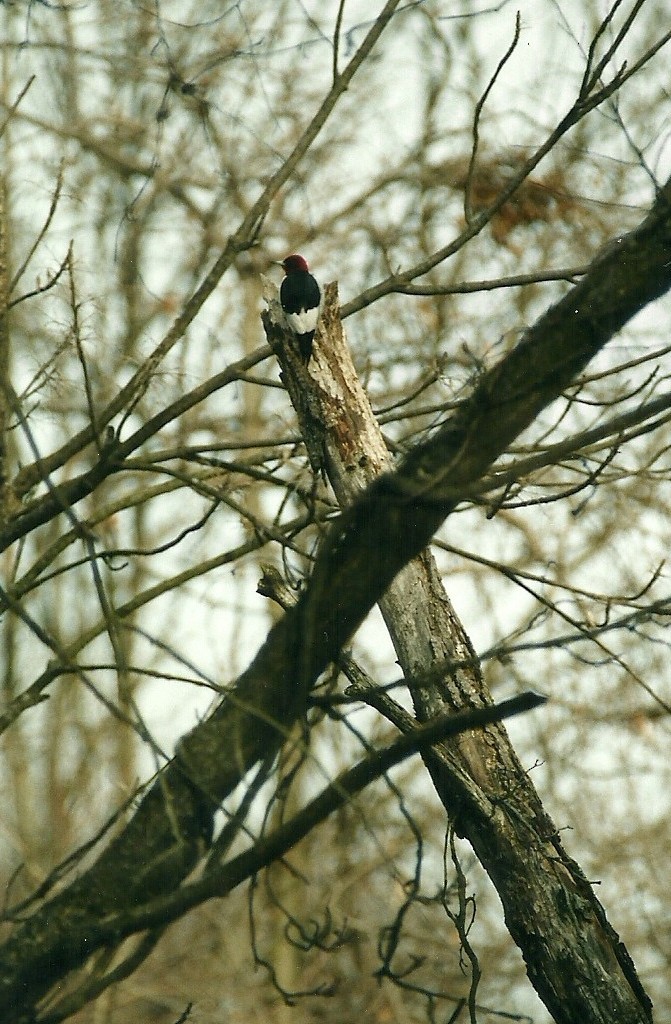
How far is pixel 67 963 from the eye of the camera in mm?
2275

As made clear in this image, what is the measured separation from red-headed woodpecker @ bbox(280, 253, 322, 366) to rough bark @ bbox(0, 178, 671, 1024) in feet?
6.10

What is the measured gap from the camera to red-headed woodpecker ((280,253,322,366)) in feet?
14.1

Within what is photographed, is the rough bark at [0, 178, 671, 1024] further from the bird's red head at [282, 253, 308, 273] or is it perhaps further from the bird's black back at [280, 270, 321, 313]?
the bird's red head at [282, 253, 308, 273]

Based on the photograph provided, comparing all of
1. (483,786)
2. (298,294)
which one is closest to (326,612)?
(483,786)

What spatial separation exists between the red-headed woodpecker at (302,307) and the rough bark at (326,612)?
186 cm

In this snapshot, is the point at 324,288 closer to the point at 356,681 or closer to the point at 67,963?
the point at 356,681

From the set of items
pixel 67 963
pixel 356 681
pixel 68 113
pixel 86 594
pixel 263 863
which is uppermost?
pixel 68 113

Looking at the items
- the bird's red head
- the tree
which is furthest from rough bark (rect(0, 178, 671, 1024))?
the bird's red head

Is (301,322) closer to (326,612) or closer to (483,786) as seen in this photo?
(483,786)

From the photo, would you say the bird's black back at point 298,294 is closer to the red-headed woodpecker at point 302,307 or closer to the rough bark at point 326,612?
the red-headed woodpecker at point 302,307

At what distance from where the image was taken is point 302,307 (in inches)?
171

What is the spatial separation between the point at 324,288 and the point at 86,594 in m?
9.38

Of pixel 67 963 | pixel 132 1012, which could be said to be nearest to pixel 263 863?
pixel 67 963

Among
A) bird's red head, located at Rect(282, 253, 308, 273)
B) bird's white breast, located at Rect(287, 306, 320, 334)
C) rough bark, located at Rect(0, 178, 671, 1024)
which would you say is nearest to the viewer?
rough bark, located at Rect(0, 178, 671, 1024)
